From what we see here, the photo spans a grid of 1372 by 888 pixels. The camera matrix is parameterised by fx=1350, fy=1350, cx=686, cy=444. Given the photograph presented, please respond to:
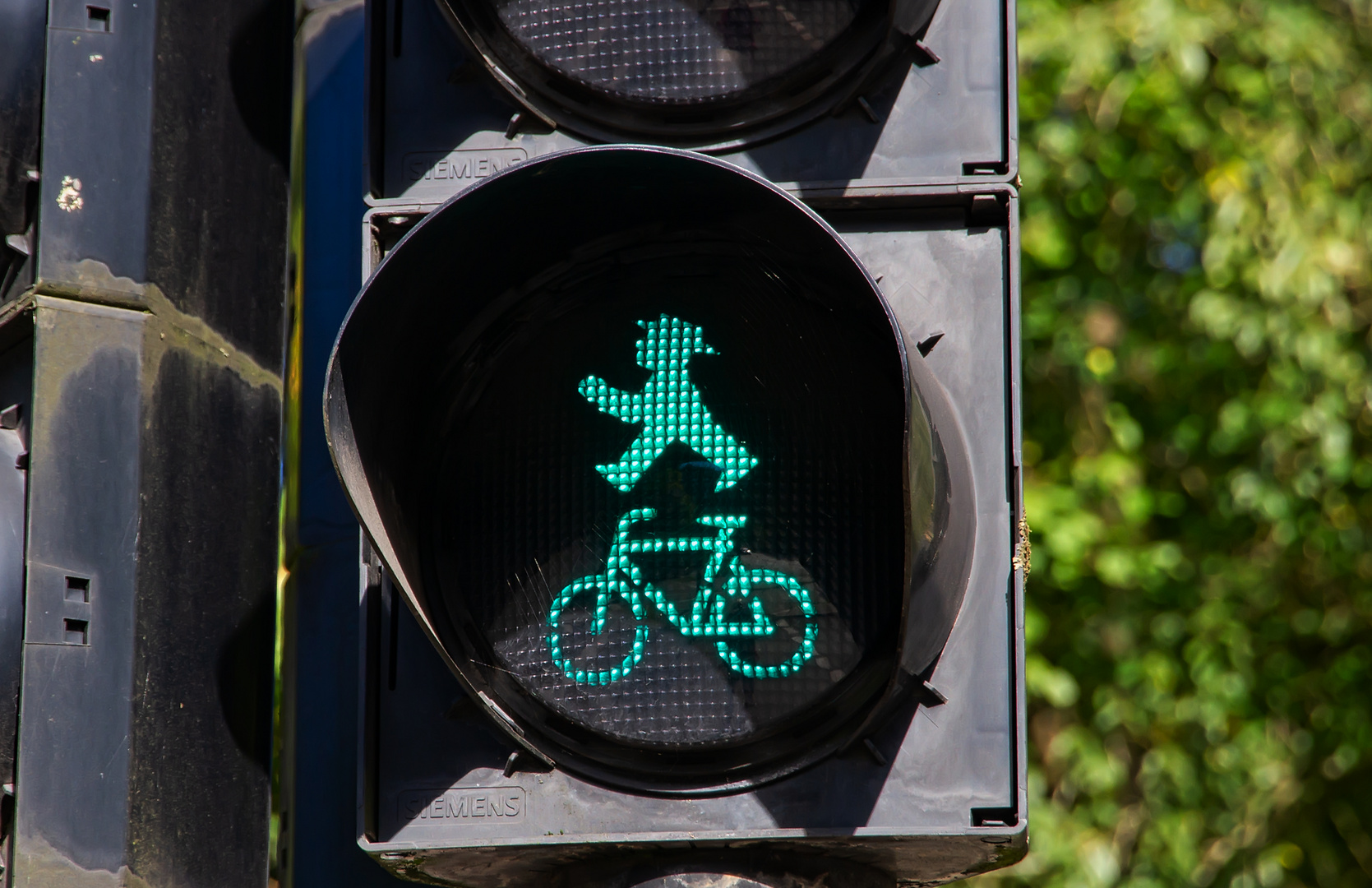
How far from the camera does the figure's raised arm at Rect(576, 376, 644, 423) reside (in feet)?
5.03

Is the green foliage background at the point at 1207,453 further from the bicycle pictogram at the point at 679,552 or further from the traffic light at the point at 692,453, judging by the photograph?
the bicycle pictogram at the point at 679,552

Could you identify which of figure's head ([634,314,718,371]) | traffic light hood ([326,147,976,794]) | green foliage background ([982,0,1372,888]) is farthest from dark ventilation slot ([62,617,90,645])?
green foliage background ([982,0,1372,888])

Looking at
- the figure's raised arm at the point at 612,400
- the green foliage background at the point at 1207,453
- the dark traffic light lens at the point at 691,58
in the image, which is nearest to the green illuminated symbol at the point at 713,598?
the figure's raised arm at the point at 612,400

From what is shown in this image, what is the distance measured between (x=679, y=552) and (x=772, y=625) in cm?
13

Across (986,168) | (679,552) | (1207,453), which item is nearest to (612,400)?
(679,552)

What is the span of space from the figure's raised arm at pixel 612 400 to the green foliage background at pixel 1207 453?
116 inches

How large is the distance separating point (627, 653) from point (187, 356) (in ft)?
2.48

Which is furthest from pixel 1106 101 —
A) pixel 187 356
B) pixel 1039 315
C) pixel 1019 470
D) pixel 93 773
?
pixel 93 773

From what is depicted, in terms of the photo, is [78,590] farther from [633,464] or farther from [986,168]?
[986,168]

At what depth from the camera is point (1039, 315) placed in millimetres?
4512

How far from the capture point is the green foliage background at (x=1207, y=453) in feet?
13.8

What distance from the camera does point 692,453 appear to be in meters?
1.50

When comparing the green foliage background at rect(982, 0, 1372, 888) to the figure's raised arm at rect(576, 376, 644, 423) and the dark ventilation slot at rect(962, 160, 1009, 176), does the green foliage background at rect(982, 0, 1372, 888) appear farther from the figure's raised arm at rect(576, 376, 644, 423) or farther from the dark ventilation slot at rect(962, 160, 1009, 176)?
the figure's raised arm at rect(576, 376, 644, 423)

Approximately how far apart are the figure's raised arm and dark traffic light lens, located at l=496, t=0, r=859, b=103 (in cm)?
36
